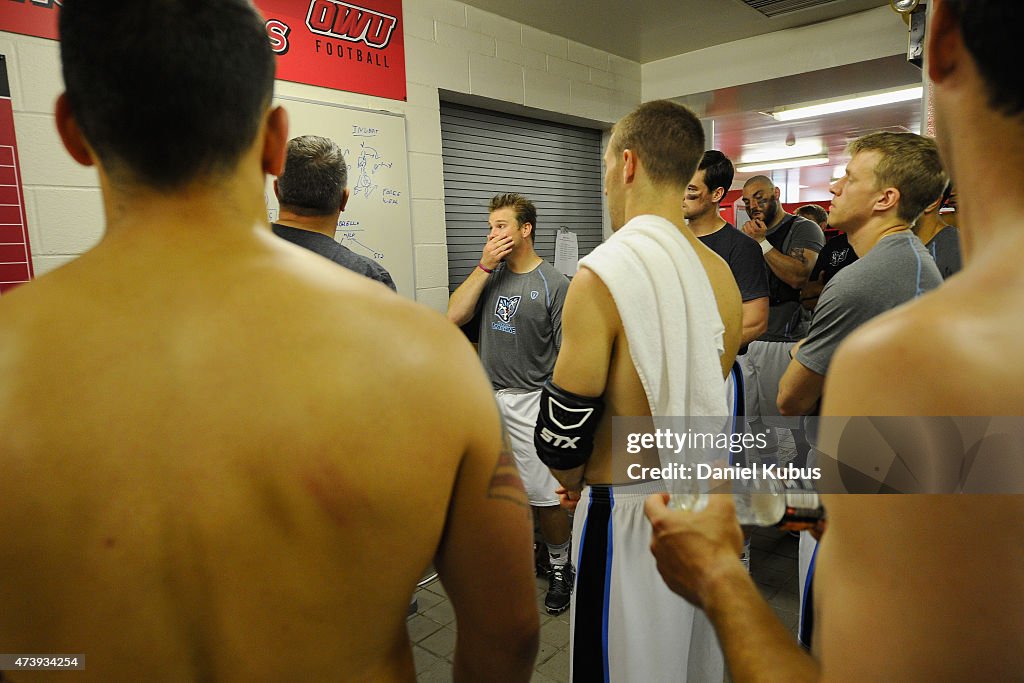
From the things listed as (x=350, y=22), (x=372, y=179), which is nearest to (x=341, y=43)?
(x=350, y=22)

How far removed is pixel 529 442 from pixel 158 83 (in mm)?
2667

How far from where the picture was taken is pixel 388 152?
3301 millimetres

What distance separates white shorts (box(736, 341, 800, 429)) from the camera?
3346mm

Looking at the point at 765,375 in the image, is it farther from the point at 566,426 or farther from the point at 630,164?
the point at 566,426

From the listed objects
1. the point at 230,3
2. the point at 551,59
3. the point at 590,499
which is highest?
the point at 551,59

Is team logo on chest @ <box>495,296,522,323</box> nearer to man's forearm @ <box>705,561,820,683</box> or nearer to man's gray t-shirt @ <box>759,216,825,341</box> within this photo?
man's gray t-shirt @ <box>759,216,825,341</box>

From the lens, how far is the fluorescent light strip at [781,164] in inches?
489

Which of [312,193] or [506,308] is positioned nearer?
[312,193]

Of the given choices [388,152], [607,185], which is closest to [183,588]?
[607,185]

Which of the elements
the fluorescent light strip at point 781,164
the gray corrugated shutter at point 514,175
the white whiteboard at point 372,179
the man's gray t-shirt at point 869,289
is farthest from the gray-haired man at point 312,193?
the fluorescent light strip at point 781,164

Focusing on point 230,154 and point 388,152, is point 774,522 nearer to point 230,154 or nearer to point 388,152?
point 230,154

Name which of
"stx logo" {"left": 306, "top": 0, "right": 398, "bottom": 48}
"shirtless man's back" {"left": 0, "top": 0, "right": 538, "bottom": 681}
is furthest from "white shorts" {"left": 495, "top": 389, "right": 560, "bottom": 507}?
"shirtless man's back" {"left": 0, "top": 0, "right": 538, "bottom": 681}

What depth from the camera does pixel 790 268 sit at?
3.55 metres

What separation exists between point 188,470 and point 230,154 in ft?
1.26
